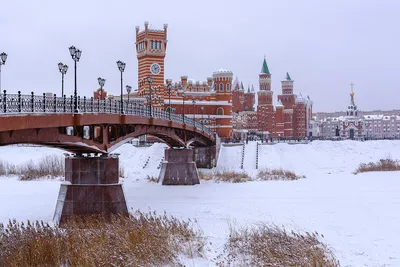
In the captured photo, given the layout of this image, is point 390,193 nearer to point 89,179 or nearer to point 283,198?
point 283,198

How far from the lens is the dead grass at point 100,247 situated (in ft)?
48.7

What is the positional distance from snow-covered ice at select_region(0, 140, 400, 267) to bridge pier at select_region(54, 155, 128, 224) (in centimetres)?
233

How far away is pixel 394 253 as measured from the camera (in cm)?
1750

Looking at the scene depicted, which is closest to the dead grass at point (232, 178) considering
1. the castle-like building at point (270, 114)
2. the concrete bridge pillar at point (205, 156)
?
the concrete bridge pillar at point (205, 156)

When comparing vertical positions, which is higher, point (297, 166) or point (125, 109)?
point (125, 109)

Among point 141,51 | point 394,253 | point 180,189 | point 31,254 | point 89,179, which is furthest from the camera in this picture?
point 141,51

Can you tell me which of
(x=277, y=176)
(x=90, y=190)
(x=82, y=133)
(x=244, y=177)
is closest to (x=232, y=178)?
(x=244, y=177)

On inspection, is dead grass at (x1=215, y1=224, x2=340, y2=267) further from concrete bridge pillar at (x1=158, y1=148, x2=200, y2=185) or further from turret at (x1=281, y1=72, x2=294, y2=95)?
turret at (x1=281, y1=72, x2=294, y2=95)

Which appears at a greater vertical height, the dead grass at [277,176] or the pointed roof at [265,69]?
the pointed roof at [265,69]

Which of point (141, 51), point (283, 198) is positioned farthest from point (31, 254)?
point (141, 51)

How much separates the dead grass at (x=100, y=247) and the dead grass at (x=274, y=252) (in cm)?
117

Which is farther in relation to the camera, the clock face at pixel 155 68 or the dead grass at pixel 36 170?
the clock face at pixel 155 68

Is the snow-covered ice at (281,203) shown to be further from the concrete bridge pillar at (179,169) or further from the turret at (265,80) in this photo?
the turret at (265,80)

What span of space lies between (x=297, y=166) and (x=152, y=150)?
1684cm
